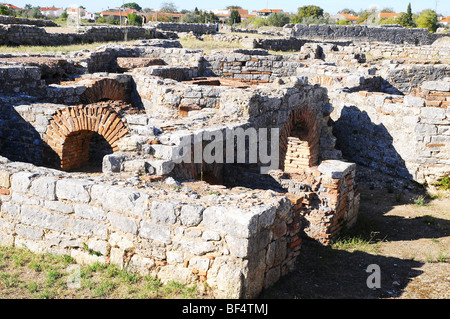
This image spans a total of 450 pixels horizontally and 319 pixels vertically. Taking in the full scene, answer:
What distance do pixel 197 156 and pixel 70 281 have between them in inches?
103

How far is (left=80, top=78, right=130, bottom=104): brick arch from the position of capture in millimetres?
10141

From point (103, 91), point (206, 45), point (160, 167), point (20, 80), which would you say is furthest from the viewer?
point (206, 45)

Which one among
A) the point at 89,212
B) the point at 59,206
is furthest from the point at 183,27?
the point at 89,212

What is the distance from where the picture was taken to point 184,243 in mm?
4539

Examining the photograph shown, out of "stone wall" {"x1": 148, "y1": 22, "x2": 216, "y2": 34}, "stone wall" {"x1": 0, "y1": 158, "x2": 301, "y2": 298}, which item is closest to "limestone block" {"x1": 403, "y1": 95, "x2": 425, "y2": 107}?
"stone wall" {"x1": 0, "y1": 158, "x2": 301, "y2": 298}

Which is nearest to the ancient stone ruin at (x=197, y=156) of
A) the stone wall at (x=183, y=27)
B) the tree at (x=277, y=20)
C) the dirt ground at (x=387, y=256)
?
the dirt ground at (x=387, y=256)

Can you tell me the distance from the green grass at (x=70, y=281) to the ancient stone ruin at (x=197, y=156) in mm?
119

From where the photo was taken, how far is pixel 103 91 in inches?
415

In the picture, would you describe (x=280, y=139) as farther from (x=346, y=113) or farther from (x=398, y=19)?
(x=398, y=19)

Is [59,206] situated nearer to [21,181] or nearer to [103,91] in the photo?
[21,181]

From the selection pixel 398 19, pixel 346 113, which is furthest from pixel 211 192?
pixel 398 19

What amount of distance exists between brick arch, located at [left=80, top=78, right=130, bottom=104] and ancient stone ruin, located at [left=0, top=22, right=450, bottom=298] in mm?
34

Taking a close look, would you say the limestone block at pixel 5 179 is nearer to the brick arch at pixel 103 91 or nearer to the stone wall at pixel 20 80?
the stone wall at pixel 20 80
